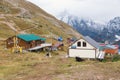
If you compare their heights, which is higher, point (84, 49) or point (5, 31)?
point (5, 31)

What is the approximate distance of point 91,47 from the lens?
3504 inches

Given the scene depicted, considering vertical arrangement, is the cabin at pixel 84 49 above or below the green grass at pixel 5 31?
below

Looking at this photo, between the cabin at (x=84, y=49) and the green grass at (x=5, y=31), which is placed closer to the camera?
the cabin at (x=84, y=49)

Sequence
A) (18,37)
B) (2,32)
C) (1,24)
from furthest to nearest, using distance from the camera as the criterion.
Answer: (1,24) → (2,32) → (18,37)

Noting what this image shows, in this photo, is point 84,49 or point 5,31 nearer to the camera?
point 84,49

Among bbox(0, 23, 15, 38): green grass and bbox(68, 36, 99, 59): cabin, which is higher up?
bbox(0, 23, 15, 38): green grass

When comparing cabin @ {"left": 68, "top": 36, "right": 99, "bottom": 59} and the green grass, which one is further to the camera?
the green grass

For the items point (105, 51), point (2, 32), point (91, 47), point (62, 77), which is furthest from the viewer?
point (2, 32)

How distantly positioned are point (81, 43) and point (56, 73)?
140 ft

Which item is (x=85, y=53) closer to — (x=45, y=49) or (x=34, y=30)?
(x=45, y=49)

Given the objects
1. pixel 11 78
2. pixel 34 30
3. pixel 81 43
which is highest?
pixel 34 30

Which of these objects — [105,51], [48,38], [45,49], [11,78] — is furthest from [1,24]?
[11,78]

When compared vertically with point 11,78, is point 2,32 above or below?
above

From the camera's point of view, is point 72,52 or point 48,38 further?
point 48,38
